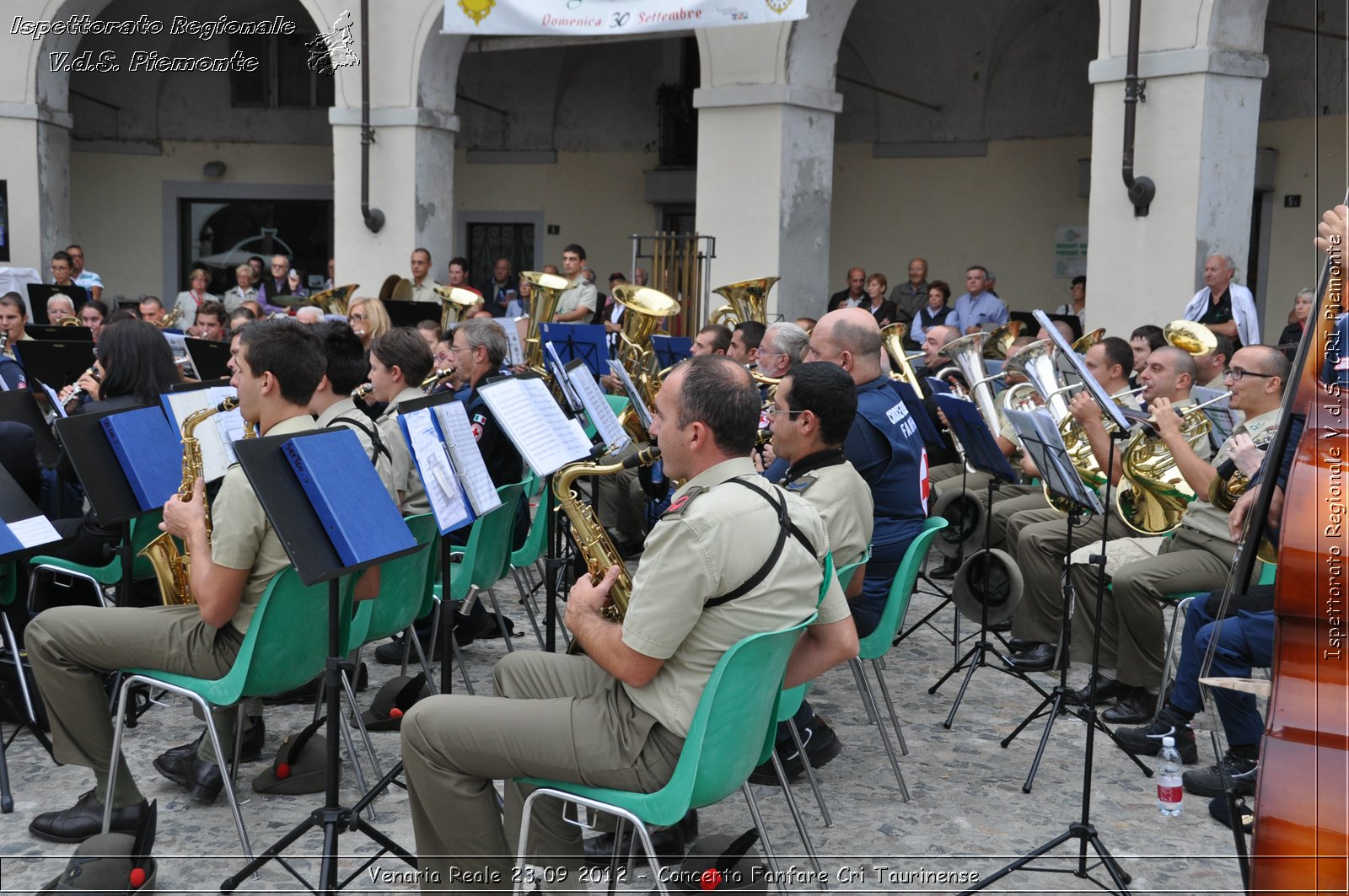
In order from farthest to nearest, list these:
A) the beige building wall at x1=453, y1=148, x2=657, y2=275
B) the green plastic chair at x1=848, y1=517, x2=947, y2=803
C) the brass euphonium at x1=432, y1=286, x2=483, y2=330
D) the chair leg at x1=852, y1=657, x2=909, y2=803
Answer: the beige building wall at x1=453, y1=148, x2=657, y2=275
the brass euphonium at x1=432, y1=286, x2=483, y2=330
the chair leg at x1=852, y1=657, x2=909, y2=803
the green plastic chair at x1=848, y1=517, x2=947, y2=803

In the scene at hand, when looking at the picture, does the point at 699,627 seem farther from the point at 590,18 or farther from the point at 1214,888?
the point at 590,18

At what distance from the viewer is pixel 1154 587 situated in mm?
4930

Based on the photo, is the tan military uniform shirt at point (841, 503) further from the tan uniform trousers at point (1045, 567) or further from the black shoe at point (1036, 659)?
the tan uniform trousers at point (1045, 567)

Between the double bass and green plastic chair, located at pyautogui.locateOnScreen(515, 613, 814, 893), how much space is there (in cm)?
Answer: 102

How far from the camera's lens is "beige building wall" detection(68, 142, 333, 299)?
1808cm

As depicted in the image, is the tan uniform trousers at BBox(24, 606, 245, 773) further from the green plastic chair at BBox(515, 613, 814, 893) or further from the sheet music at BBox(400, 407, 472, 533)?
the green plastic chair at BBox(515, 613, 814, 893)

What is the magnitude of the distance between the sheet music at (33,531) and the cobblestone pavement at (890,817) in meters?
0.82

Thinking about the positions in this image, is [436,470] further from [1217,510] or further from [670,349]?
[670,349]

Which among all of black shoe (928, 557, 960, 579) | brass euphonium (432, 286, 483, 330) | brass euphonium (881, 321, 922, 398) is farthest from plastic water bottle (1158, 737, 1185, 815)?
brass euphonium (432, 286, 483, 330)

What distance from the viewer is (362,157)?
1277 centimetres

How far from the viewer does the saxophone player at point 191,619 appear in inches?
136

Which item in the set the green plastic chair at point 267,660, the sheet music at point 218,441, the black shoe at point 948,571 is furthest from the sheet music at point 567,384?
the black shoe at point 948,571

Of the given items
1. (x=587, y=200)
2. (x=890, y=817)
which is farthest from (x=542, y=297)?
(x=587, y=200)

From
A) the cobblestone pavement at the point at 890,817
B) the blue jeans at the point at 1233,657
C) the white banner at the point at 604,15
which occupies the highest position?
the white banner at the point at 604,15
